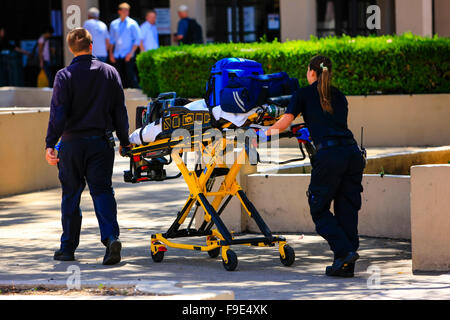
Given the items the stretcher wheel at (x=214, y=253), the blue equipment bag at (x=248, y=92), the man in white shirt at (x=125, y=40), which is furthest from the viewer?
the man in white shirt at (x=125, y=40)

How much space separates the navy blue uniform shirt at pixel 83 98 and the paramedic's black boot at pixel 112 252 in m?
0.90

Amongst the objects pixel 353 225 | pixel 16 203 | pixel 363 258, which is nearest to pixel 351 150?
pixel 353 225

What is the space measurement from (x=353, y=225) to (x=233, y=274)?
1009mm

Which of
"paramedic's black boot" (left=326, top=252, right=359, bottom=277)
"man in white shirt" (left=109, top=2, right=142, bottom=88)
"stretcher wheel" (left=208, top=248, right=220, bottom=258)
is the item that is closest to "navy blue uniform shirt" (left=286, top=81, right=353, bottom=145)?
"paramedic's black boot" (left=326, top=252, right=359, bottom=277)

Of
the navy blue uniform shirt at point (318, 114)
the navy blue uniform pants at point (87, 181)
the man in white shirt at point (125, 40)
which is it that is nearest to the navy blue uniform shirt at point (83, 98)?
the navy blue uniform pants at point (87, 181)

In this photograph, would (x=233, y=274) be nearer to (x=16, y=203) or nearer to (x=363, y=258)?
(x=363, y=258)

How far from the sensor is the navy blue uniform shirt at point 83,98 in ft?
27.8

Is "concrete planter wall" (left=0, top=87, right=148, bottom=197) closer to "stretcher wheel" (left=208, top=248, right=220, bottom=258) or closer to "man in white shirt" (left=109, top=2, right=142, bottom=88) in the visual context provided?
"stretcher wheel" (left=208, top=248, right=220, bottom=258)

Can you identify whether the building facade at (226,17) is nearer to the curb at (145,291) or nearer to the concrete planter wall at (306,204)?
the concrete planter wall at (306,204)

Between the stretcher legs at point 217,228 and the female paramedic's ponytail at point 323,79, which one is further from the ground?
the female paramedic's ponytail at point 323,79

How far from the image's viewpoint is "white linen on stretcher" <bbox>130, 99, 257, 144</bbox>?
26.8 feet

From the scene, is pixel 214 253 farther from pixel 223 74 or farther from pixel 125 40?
pixel 125 40
